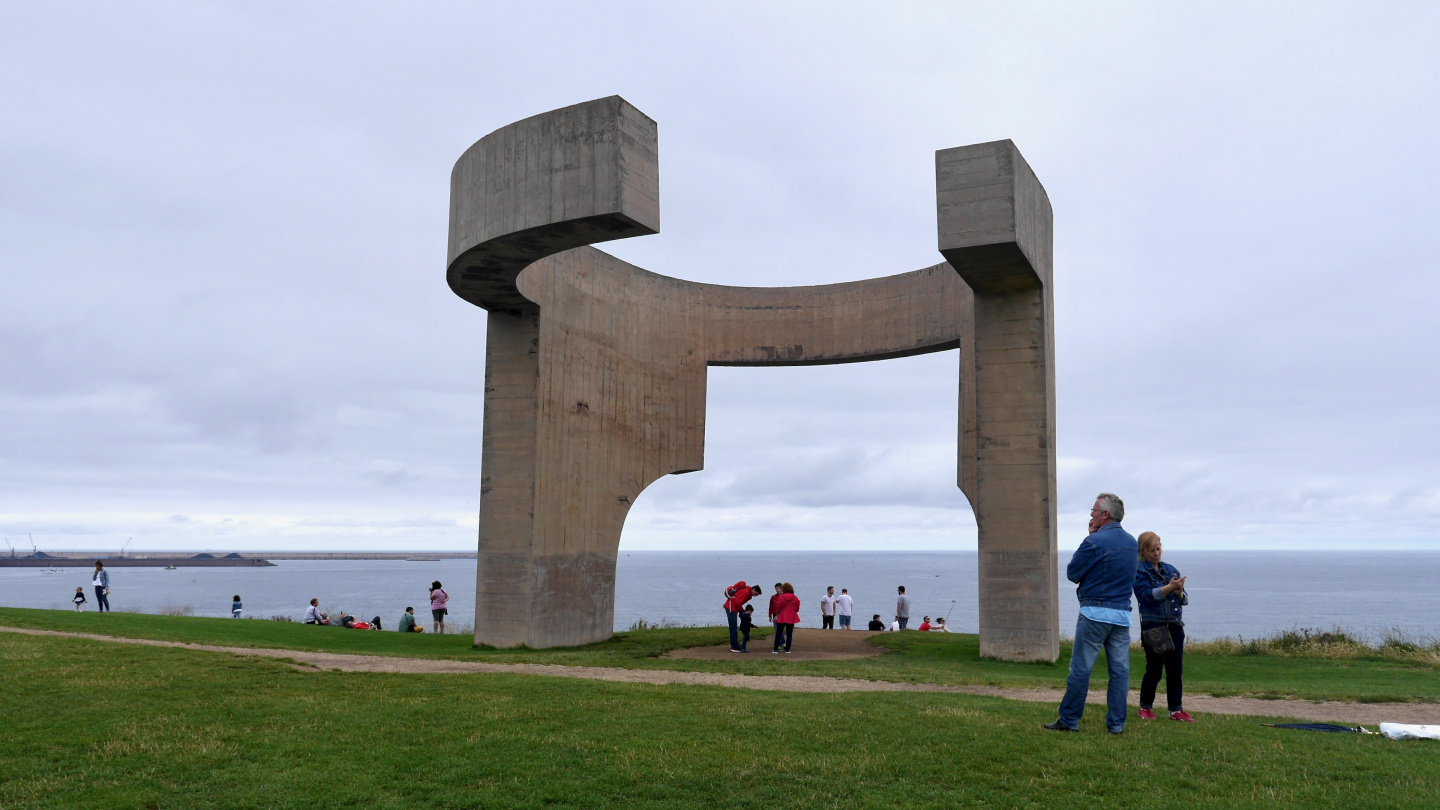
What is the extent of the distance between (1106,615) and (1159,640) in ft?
3.06

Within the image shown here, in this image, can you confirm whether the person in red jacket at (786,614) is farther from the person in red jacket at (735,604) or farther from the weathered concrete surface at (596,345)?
the weathered concrete surface at (596,345)

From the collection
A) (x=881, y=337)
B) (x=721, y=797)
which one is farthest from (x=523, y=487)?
(x=721, y=797)

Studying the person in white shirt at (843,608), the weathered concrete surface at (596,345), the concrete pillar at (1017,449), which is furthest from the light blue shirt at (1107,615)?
the person in white shirt at (843,608)

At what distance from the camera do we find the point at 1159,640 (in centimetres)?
759

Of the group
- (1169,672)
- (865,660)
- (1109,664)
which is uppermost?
(1109,664)

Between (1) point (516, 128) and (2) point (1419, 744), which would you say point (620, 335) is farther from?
(2) point (1419, 744)

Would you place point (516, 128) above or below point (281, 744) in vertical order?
above

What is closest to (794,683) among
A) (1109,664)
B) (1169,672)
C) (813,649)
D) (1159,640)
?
(1169,672)

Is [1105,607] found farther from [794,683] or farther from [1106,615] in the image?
[794,683]

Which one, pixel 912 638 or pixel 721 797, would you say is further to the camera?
pixel 912 638

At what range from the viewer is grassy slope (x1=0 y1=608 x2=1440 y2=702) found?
11805 mm

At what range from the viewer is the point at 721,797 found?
5.71m

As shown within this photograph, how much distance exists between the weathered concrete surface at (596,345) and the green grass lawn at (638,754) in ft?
22.6

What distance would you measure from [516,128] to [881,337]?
955 centimetres
